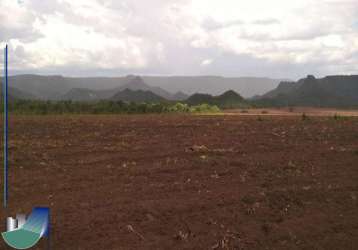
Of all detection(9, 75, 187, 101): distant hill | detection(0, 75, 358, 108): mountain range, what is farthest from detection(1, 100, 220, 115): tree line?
detection(9, 75, 187, 101): distant hill

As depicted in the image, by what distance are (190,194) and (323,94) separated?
91.6 m

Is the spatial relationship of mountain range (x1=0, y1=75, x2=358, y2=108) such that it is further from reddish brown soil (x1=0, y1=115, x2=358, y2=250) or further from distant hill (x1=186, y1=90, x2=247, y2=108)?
reddish brown soil (x1=0, y1=115, x2=358, y2=250)

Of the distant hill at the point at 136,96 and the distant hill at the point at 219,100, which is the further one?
the distant hill at the point at 136,96

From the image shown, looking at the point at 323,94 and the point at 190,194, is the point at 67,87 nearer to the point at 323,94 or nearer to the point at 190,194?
the point at 323,94

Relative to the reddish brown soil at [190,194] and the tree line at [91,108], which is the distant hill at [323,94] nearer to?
the tree line at [91,108]

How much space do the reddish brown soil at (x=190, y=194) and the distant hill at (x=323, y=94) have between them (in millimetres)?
76766

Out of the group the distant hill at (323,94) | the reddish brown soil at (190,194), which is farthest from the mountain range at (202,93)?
the reddish brown soil at (190,194)

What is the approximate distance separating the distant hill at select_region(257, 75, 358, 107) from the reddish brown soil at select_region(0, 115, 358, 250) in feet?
252

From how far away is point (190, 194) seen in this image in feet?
32.3

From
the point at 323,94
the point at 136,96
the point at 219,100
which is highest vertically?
the point at 323,94

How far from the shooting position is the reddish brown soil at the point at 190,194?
299 inches

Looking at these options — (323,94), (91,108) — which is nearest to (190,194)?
(91,108)

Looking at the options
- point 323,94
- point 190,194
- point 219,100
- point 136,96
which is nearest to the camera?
point 190,194

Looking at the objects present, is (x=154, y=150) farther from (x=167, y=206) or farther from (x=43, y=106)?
(x=43, y=106)
